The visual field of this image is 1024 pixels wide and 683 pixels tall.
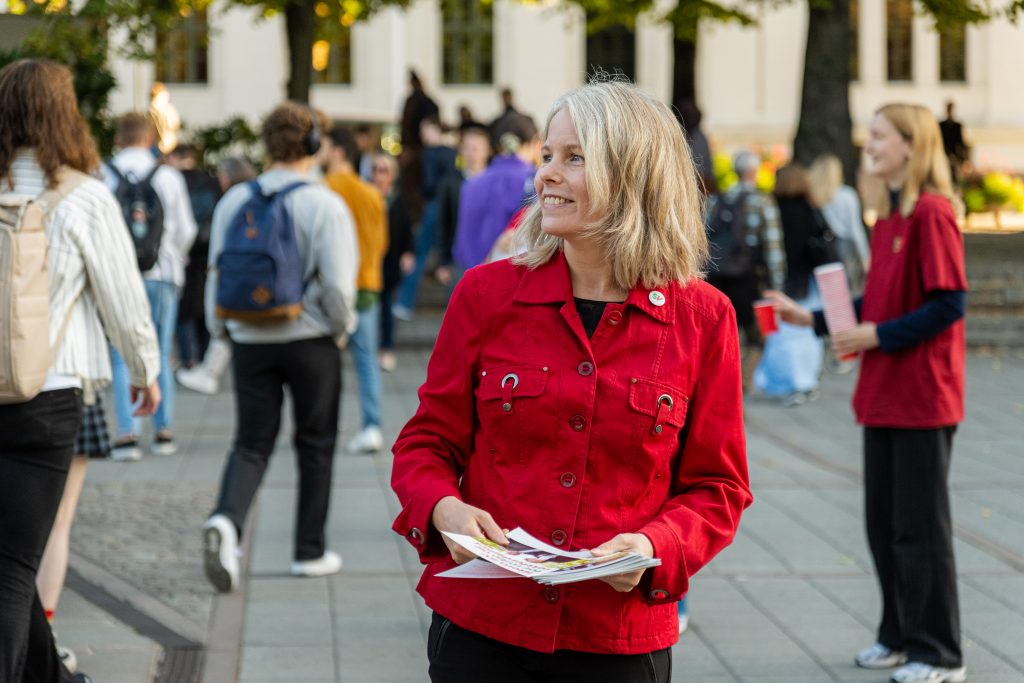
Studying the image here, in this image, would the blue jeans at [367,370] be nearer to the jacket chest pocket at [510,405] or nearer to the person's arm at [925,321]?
the person's arm at [925,321]

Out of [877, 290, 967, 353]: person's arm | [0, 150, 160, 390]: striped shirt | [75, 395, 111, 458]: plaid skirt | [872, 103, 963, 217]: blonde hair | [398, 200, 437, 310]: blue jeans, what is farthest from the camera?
[398, 200, 437, 310]: blue jeans

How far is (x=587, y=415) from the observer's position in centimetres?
291

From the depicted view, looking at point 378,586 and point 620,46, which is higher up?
point 620,46

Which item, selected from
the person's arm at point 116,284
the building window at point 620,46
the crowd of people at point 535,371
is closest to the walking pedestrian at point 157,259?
the crowd of people at point 535,371

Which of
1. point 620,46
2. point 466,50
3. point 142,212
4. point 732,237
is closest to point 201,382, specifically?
point 142,212

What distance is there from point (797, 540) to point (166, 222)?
523 cm

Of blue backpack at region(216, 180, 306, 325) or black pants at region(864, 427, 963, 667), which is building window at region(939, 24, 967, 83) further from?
black pants at region(864, 427, 963, 667)

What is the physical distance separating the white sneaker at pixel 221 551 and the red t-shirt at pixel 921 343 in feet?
8.51

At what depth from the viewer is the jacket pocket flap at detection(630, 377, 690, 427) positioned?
9.61 ft

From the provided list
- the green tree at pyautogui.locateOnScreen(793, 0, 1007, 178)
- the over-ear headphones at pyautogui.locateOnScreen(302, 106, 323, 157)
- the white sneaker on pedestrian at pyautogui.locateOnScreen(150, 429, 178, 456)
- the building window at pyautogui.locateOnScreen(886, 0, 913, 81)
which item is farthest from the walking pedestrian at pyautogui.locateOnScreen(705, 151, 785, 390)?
the building window at pyautogui.locateOnScreen(886, 0, 913, 81)

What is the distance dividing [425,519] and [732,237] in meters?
8.88

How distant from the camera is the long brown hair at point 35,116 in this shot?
455 cm

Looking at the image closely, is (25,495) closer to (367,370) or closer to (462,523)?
(462,523)

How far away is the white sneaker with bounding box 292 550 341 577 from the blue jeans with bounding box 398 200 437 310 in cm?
931
